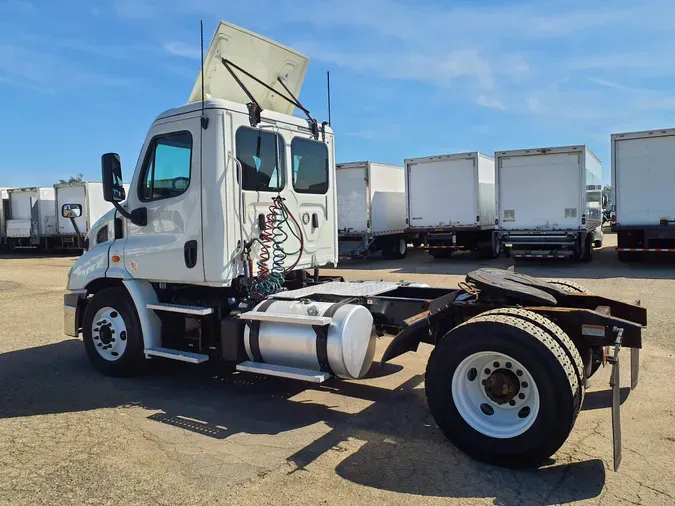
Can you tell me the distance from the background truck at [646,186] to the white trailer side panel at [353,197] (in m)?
8.21

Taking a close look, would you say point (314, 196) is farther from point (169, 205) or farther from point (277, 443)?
point (277, 443)

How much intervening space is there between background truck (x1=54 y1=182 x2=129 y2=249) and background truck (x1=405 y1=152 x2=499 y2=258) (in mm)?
14948

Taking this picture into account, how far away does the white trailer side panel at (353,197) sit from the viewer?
2075 centimetres

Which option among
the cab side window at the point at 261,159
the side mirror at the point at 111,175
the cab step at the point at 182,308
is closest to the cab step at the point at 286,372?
the cab step at the point at 182,308

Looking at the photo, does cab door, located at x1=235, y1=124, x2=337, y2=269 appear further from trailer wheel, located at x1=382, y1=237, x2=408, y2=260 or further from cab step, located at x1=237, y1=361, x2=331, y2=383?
trailer wheel, located at x1=382, y1=237, x2=408, y2=260

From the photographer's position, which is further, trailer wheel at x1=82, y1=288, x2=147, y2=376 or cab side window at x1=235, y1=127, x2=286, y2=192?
trailer wheel at x1=82, y1=288, x2=147, y2=376

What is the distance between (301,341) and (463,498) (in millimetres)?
2059

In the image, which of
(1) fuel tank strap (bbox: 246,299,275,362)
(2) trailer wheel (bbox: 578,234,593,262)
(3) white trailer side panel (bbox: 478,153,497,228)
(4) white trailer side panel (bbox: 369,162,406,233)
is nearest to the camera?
(1) fuel tank strap (bbox: 246,299,275,362)

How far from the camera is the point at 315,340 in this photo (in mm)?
5117

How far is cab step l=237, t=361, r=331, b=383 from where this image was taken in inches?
196

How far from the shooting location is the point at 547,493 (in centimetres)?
369

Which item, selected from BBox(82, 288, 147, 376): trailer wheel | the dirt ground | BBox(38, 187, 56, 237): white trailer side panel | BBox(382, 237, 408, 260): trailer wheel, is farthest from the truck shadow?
BBox(38, 187, 56, 237): white trailer side panel

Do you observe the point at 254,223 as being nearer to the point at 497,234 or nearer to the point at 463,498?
the point at 463,498

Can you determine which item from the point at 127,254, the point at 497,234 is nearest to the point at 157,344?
the point at 127,254
